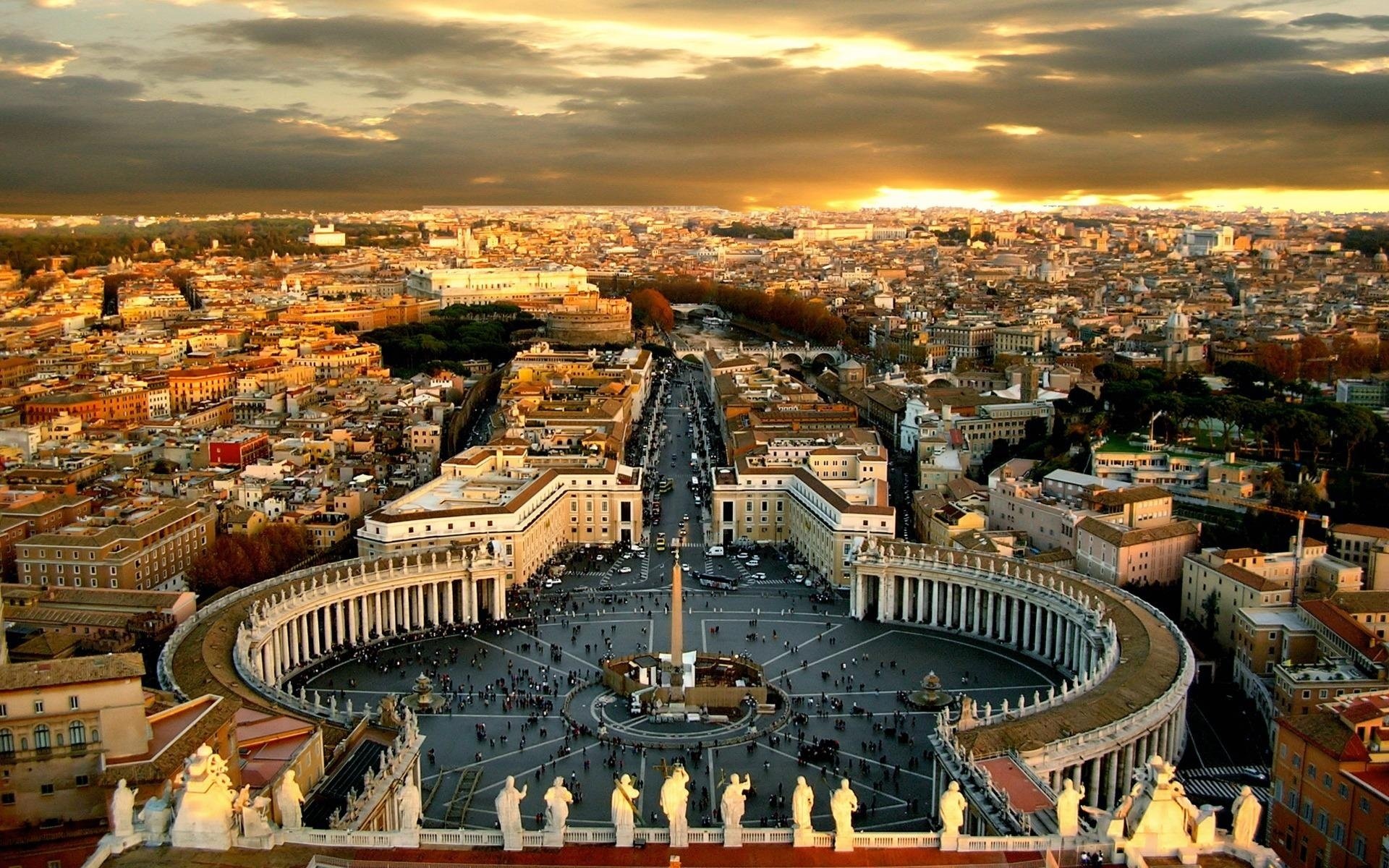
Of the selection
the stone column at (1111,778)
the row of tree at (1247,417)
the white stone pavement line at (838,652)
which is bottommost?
the white stone pavement line at (838,652)

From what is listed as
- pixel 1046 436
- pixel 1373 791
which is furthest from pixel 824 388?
pixel 1373 791

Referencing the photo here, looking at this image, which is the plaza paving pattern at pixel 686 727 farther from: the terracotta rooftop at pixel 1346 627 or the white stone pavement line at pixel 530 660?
the terracotta rooftop at pixel 1346 627

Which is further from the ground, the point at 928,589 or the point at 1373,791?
the point at 1373,791

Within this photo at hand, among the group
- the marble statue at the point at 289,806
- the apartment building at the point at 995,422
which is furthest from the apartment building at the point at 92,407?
the marble statue at the point at 289,806

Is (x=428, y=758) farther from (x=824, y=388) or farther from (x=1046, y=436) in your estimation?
(x=824, y=388)

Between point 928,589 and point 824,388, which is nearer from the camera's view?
point 928,589

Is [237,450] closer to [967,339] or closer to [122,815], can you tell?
[122,815]
